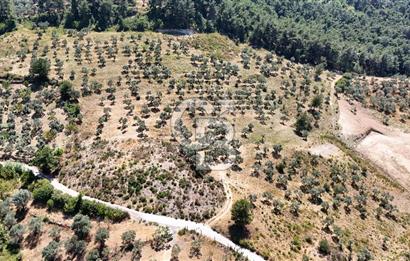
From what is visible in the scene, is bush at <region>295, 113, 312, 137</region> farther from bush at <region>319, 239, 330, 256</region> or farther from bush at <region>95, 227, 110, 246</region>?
bush at <region>95, 227, 110, 246</region>

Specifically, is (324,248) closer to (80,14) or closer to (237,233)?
(237,233)

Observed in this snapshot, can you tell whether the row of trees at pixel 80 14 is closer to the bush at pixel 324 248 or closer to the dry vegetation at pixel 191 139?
the dry vegetation at pixel 191 139

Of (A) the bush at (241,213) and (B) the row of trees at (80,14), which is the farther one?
(B) the row of trees at (80,14)

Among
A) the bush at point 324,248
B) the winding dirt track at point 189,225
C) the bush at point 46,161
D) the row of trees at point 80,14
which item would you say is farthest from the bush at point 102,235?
the row of trees at point 80,14

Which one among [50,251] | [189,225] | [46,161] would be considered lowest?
[50,251]

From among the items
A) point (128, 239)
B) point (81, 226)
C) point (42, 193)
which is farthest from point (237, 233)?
point (42, 193)

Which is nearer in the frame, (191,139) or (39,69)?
(191,139)

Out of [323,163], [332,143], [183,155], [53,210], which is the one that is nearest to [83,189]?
[53,210]

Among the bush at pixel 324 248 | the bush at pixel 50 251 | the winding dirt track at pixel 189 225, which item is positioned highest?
the winding dirt track at pixel 189 225

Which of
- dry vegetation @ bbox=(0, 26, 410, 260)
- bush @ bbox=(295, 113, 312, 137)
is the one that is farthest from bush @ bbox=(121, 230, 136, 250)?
bush @ bbox=(295, 113, 312, 137)
